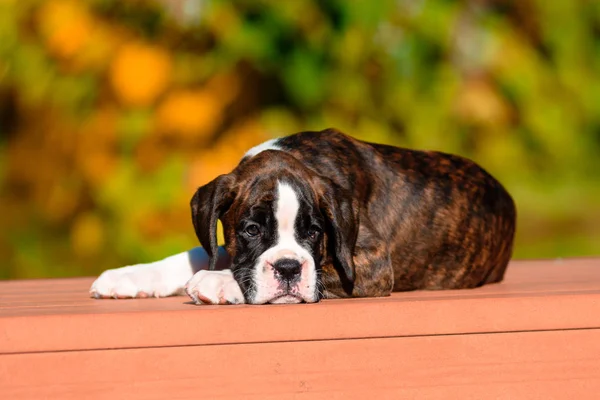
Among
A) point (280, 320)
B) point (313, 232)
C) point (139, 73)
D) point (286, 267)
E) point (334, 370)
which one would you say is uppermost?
point (139, 73)

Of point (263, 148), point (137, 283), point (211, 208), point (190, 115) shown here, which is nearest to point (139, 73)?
point (190, 115)

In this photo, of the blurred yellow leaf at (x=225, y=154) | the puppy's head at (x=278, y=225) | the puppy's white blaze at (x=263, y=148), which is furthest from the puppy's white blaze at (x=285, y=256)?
the blurred yellow leaf at (x=225, y=154)

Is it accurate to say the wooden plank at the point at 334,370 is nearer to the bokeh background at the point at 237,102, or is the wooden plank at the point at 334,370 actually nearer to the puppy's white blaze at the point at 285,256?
the puppy's white blaze at the point at 285,256

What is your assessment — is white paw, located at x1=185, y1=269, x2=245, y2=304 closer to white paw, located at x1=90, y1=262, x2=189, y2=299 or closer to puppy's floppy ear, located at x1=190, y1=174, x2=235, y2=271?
puppy's floppy ear, located at x1=190, y1=174, x2=235, y2=271

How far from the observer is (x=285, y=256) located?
3791 millimetres

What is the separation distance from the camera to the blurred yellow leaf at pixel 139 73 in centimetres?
698

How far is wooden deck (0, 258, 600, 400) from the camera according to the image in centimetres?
337

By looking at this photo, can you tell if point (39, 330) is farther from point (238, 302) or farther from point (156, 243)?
point (156, 243)

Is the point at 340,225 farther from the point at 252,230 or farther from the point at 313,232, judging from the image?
the point at 252,230

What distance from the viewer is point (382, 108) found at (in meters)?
6.92

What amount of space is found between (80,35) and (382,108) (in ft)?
6.76

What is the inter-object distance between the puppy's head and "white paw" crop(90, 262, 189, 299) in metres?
0.34

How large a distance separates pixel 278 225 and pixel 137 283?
0.72 m

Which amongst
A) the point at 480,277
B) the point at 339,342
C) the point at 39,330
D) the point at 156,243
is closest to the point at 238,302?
the point at 339,342
